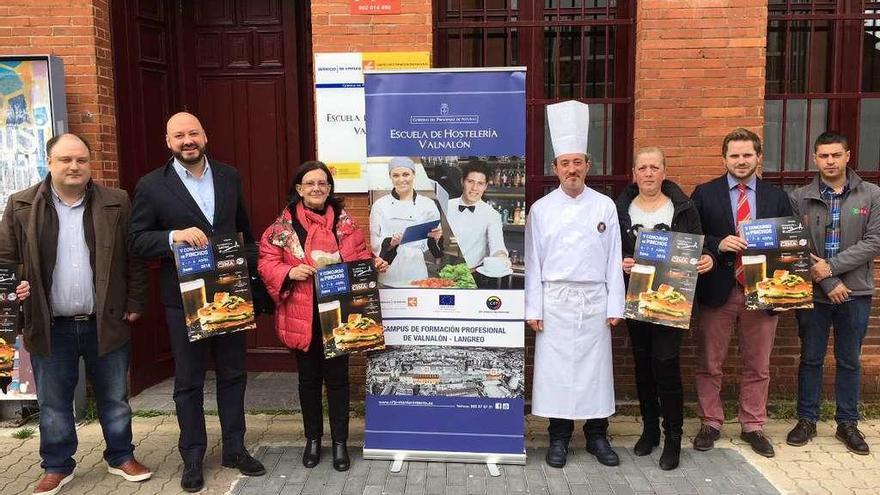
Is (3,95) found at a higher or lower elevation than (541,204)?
higher

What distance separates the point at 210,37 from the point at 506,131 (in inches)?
124

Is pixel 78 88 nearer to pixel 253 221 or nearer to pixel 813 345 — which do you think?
pixel 253 221

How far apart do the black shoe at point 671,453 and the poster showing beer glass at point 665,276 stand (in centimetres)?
77

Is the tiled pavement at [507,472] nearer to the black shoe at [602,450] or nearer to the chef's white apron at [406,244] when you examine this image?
the black shoe at [602,450]

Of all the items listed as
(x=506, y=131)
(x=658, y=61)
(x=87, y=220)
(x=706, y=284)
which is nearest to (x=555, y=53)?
(x=658, y=61)

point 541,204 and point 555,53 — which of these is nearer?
point 541,204

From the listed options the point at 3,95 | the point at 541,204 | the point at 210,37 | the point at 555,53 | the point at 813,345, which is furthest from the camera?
the point at 210,37

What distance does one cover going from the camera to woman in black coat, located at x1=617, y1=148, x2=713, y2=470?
13.1 ft

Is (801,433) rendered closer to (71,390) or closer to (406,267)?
(406,267)

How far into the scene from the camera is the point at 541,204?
13.7 feet

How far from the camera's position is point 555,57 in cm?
525

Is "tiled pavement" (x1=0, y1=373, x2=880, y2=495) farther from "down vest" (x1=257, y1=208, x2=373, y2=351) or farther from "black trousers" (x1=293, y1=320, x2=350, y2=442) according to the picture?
"down vest" (x1=257, y1=208, x2=373, y2=351)

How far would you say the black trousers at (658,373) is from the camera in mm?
4078

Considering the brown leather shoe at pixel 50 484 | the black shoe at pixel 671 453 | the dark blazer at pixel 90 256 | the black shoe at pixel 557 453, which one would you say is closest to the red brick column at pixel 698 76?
the black shoe at pixel 671 453
